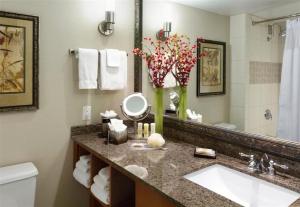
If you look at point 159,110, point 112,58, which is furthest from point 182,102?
point 112,58

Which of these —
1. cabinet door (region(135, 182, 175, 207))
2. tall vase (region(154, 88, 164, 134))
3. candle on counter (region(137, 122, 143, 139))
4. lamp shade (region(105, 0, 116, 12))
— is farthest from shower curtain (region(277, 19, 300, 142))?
lamp shade (region(105, 0, 116, 12))

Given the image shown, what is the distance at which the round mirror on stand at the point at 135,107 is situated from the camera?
1.99m

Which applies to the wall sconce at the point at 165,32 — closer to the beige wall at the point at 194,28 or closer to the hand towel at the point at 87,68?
the beige wall at the point at 194,28

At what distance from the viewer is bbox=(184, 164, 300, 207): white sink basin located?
1.07 meters

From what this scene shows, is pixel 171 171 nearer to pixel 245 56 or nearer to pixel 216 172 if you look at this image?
pixel 216 172

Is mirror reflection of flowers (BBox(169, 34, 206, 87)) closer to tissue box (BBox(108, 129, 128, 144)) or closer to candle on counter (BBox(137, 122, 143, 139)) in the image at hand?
candle on counter (BBox(137, 122, 143, 139))

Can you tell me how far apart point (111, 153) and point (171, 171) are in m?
0.45

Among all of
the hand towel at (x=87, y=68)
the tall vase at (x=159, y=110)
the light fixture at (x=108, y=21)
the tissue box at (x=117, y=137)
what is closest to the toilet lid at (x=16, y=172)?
the tissue box at (x=117, y=137)

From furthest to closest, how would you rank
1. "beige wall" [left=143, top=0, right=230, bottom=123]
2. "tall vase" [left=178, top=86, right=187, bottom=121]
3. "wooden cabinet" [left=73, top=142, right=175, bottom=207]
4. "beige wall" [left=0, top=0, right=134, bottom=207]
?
"tall vase" [left=178, top=86, right=187, bottom=121]
"beige wall" [left=0, top=0, right=134, bottom=207]
"beige wall" [left=143, top=0, right=230, bottom=123]
"wooden cabinet" [left=73, top=142, right=175, bottom=207]

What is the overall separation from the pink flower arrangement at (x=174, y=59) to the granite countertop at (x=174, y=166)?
486mm

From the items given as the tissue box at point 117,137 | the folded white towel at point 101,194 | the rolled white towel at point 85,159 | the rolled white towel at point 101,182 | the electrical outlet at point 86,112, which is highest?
the electrical outlet at point 86,112

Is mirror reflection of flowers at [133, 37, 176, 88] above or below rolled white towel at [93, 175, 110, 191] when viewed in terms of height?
above

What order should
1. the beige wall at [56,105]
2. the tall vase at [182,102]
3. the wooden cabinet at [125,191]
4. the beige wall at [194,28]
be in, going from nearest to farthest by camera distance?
the wooden cabinet at [125,191]
the beige wall at [194,28]
the beige wall at [56,105]
the tall vase at [182,102]

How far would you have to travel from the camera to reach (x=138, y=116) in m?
1.99
